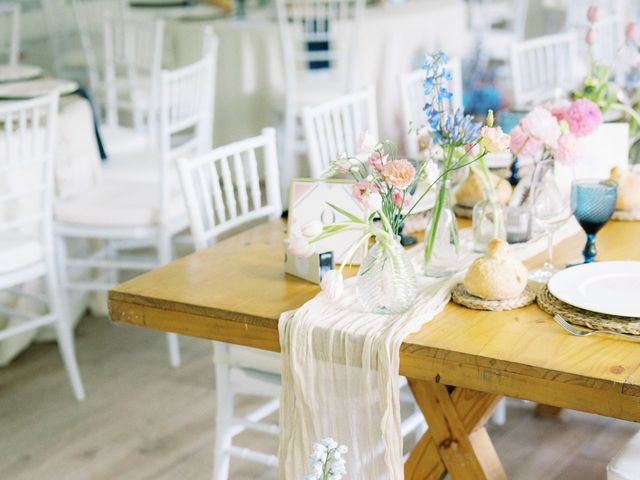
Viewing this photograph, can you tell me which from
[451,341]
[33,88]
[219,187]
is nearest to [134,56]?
[33,88]

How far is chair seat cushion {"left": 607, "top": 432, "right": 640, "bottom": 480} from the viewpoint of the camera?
1.58 meters

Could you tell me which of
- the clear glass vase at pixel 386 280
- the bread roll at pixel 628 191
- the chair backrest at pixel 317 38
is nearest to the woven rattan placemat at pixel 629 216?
the bread roll at pixel 628 191

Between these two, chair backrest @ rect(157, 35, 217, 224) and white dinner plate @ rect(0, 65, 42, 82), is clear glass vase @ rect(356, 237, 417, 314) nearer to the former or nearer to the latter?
chair backrest @ rect(157, 35, 217, 224)

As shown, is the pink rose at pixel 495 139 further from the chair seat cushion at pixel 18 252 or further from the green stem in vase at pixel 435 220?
the chair seat cushion at pixel 18 252

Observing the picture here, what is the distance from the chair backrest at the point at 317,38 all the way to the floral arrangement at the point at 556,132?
2475 millimetres

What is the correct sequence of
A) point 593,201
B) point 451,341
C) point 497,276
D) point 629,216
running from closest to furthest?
point 451,341 < point 497,276 < point 593,201 < point 629,216

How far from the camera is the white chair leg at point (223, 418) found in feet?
6.94

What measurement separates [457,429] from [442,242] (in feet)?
1.09

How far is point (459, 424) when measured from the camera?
1.78m

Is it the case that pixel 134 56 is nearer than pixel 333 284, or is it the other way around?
pixel 333 284

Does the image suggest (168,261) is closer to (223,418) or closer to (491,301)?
(223,418)

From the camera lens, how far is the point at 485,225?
1858 mm

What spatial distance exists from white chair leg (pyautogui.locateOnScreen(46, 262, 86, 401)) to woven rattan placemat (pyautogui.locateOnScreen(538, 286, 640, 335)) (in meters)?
1.64

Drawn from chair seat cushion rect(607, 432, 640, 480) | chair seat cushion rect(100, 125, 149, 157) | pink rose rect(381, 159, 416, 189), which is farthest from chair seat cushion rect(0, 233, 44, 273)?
chair seat cushion rect(607, 432, 640, 480)
